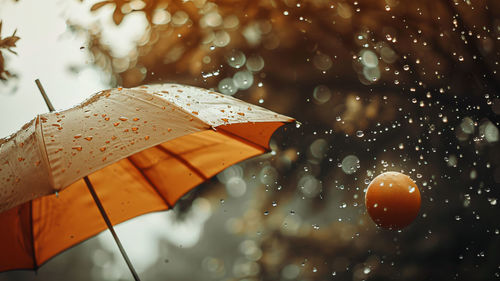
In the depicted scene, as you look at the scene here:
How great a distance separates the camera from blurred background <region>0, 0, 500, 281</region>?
7.97 feet

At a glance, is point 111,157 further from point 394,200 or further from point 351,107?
point 351,107

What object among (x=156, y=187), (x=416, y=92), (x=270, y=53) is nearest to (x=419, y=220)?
(x=416, y=92)

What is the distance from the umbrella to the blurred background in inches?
46.7

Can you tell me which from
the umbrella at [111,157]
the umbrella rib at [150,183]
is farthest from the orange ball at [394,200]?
the umbrella rib at [150,183]

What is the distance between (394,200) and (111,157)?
3.62 ft

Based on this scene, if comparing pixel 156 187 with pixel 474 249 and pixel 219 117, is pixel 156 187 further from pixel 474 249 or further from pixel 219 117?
pixel 474 249

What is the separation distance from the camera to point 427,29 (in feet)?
7.66

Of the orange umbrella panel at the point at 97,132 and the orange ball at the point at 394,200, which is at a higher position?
the orange umbrella panel at the point at 97,132

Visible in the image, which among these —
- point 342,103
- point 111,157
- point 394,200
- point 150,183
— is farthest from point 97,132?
point 342,103

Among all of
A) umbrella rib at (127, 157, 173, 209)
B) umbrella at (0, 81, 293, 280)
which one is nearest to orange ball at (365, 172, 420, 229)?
umbrella at (0, 81, 293, 280)

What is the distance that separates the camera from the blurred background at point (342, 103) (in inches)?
95.7

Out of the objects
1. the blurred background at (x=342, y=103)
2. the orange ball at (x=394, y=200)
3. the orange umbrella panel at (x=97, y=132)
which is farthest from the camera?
the blurred background at (x=342, y=103)

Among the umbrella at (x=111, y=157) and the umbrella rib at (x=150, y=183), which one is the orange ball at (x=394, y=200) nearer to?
the umbrella at (x=111, y=157)

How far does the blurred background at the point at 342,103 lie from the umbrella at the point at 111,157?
3.89 ft
